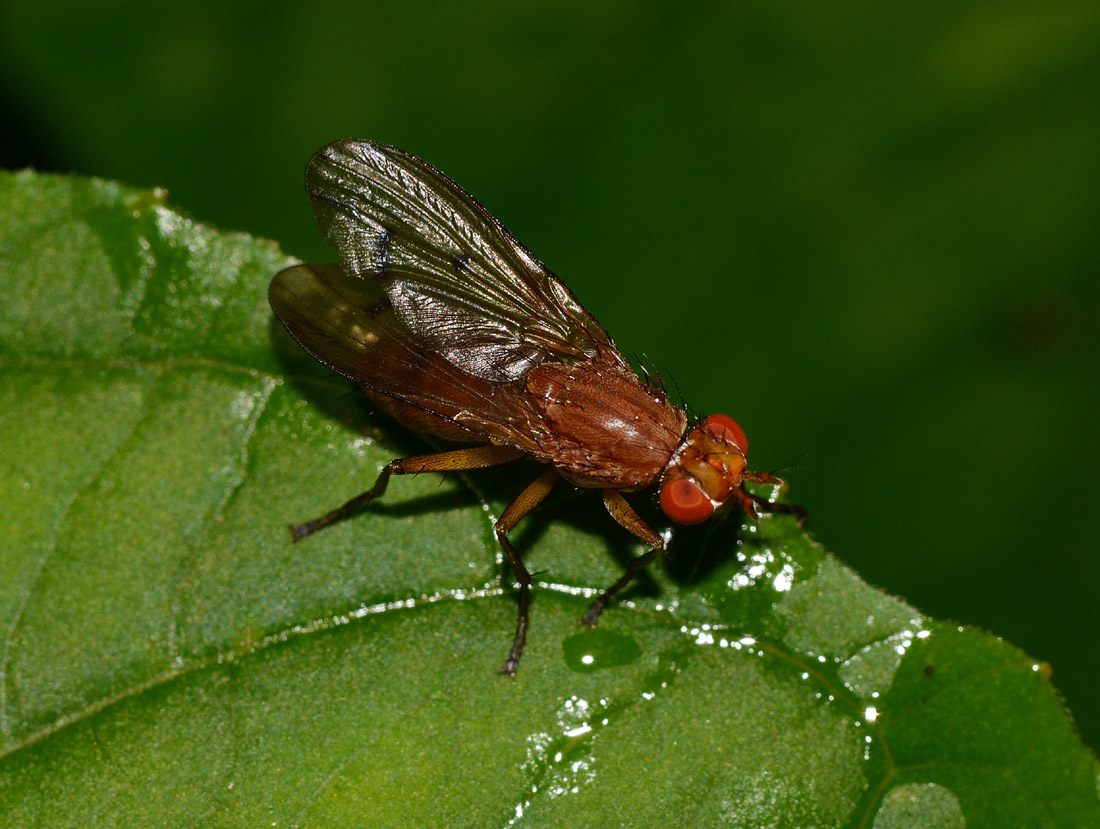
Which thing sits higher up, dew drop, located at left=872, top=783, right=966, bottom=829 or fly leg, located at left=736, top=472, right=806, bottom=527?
fly leg, located at left=736, top=472, right=806, bottom=527

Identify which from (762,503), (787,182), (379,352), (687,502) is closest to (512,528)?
(687,502)

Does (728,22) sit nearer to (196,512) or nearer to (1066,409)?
(1066,409)

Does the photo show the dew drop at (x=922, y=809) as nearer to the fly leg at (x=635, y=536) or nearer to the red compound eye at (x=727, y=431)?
the fly leg at (x=635, y=536)

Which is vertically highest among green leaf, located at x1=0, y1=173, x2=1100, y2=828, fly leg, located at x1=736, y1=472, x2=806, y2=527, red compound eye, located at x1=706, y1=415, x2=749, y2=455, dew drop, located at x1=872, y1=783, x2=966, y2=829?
red compound eye, located at x1=706, y1=415, x2=749, y2=455

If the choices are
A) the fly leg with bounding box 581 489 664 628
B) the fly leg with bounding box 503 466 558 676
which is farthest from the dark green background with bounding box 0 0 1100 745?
the fly leg with bounding box 503 466 558 676

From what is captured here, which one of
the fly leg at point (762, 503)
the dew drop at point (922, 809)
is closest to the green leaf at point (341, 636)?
the dew drop at point (922, 809)

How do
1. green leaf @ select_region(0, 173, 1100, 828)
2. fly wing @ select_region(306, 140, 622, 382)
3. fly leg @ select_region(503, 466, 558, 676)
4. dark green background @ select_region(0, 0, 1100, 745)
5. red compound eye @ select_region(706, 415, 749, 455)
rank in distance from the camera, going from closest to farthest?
1. green leaf @ select_region(0, 173, 1100, 828)
2. fly leg @ select_region(503, 466, 558, 676)
3. red compound eye @ select_region(706, 415, 749, 455)
4. fly wing @ select_region(306, 140, 622, 382)
5. dark green background @ select_region(0, 0, 1100, 745)

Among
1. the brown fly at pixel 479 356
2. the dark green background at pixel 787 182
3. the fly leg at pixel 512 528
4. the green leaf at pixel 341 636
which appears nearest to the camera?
the green leaf at pixel 341 636

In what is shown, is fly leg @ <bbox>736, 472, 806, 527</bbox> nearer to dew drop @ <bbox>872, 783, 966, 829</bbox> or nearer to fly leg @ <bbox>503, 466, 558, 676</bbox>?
fly leg @ <bbox>503, 466, 558, 676</bbox>
